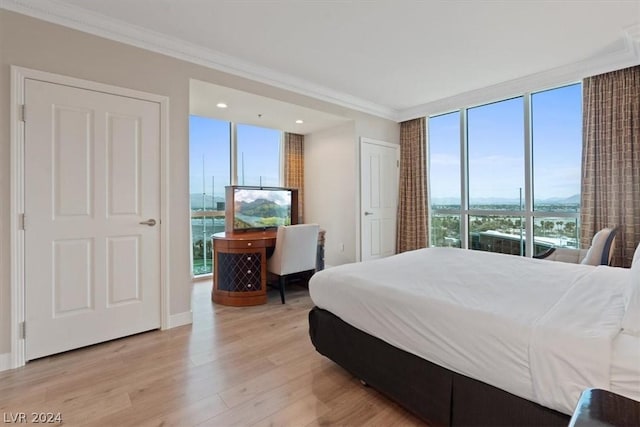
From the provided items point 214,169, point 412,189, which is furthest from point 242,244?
point 412,189

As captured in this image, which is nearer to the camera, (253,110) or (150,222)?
(150,222)

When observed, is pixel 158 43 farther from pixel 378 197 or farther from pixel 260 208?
pixel 378 197

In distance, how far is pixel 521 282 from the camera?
1826 millimetres

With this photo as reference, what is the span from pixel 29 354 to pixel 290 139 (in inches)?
165

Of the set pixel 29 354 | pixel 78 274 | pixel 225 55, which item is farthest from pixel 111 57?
pixel 29 354

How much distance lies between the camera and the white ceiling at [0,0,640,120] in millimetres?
2295

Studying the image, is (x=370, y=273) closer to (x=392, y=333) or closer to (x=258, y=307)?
(x=392, y=333)

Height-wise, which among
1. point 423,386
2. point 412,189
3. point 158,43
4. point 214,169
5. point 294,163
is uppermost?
point 158,43

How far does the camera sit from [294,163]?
5.38 meters

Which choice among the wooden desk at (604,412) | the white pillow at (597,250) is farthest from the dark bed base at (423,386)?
the white pillow at (597,250)

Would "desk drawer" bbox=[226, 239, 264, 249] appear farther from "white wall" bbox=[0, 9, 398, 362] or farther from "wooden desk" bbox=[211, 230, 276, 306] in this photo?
"white wall" bbox=[0, 9, 398, 362]

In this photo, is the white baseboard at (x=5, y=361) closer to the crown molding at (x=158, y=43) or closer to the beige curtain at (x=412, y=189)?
the crown molding at (x=158, y=43)

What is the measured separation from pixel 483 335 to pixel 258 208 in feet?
10.6

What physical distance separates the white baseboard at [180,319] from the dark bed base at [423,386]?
150cm
